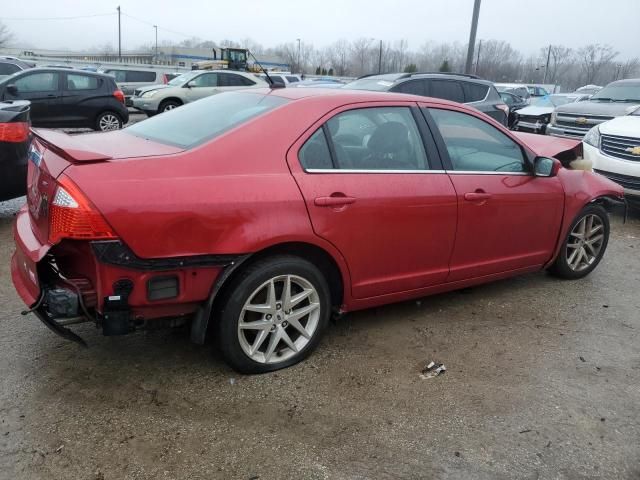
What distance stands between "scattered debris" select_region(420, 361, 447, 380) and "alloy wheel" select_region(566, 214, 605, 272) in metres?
2.05

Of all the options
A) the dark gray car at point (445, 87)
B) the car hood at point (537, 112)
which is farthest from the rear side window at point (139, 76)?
the dark gray car at point (445, 87)

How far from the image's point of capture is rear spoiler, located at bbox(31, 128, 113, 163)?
2.65 m

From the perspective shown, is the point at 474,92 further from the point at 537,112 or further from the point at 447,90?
the point at 537,112

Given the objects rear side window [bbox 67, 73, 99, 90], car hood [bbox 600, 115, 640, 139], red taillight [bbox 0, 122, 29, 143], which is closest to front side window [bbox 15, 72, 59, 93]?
rear side window [bbox 67, 73, 99, 90]

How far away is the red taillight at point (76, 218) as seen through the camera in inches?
98.1

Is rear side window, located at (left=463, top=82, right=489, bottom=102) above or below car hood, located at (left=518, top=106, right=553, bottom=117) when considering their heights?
above

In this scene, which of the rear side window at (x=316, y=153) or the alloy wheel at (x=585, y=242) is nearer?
the rear side window at (x=316, y=153)

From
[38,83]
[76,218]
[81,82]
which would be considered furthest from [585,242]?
[38,83]

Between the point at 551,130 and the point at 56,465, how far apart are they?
1124 centimetres

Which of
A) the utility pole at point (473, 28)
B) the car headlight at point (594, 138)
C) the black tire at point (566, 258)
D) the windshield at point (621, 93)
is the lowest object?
the black tire at point (566, 258)

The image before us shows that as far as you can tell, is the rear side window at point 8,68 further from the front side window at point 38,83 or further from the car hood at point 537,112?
the car hood at point 537,112

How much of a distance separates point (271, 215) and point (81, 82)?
11.5 meters

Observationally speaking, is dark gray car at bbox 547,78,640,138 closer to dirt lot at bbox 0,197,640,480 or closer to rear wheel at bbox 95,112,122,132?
dirt lot at bbox 0,197,640,480

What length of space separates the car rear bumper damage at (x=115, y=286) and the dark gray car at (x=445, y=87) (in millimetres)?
6610
